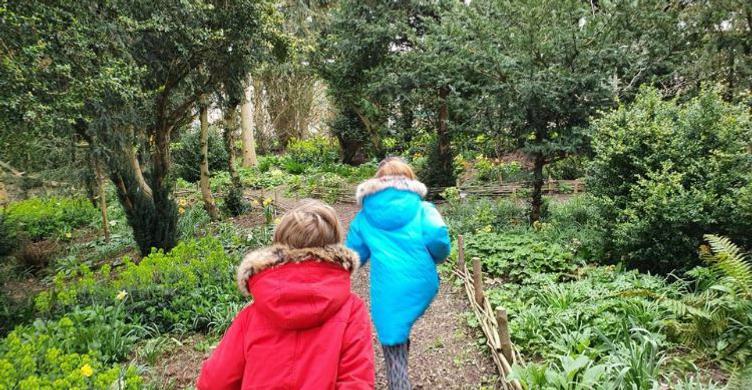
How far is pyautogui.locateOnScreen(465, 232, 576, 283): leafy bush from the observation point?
18.9 feet

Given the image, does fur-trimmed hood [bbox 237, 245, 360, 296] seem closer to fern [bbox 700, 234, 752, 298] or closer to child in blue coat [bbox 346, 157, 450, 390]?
child in blue coat [bbox 346, 157, 450, 390]

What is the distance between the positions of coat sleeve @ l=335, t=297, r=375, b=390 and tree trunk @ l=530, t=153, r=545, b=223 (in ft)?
23.6

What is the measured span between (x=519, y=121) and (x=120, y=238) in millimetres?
9376

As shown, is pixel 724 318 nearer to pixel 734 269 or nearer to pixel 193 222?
pixel 734 269

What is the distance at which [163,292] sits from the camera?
5.00 m

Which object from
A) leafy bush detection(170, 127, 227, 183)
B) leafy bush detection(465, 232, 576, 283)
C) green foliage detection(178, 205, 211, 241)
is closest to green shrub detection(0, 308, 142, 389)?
green foliage detection(178, 205, 211, 241)

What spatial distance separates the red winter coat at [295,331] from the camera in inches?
63.7

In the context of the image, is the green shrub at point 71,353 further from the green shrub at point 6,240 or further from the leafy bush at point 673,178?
the leafy bush at point 673,178

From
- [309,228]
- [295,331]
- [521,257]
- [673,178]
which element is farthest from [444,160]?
[295,331]

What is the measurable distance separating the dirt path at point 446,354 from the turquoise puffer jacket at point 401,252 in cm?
129

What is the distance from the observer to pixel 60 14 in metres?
4.61

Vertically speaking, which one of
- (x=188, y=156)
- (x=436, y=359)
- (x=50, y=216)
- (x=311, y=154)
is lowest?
(x=436, y=359)

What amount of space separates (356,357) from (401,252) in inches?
41.6

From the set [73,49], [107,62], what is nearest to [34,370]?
[73,49]
